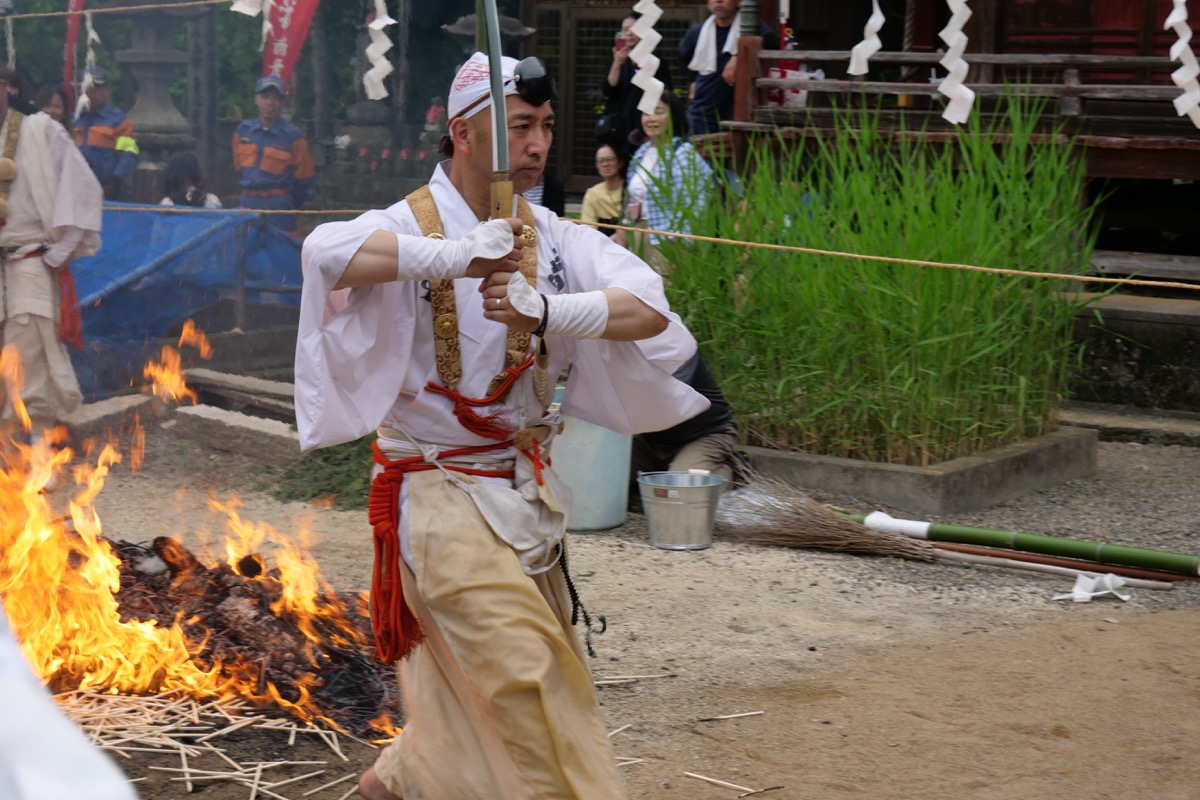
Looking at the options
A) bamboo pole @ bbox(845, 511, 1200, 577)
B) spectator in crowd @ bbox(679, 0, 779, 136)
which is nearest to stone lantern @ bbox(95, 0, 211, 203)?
spectator in crowd @ bbox(679, 0, 779, 136)

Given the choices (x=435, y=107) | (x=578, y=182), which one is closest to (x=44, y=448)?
(x=435, y=107)

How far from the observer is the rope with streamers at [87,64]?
745cm

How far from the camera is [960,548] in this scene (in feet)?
20.4

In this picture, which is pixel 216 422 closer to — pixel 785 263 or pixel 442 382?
pixel 785 263

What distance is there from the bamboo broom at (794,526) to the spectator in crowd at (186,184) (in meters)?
3.26

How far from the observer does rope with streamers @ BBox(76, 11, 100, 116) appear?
745cm

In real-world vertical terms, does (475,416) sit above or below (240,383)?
above

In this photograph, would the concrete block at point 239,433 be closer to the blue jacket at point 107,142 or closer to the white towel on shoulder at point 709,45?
the blue jacket at point 107,142

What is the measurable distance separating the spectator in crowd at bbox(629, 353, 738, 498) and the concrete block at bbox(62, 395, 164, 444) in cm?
261

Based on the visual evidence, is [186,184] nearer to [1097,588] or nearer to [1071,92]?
[1097,588]

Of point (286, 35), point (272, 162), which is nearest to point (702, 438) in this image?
point (272, 162)

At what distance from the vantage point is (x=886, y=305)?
717cm

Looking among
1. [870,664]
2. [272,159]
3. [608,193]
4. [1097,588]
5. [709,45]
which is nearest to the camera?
[870,664]

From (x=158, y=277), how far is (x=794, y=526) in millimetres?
3601
